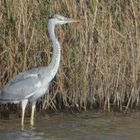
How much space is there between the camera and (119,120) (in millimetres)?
8523

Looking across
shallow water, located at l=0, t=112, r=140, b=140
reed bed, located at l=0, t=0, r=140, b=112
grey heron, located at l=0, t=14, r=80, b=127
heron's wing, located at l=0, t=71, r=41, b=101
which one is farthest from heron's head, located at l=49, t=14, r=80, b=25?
shallow water, located at l=0, t=112, r=140, b=140

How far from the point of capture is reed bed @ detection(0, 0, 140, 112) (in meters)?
8.30

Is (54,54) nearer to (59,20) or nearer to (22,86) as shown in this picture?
(59,20)

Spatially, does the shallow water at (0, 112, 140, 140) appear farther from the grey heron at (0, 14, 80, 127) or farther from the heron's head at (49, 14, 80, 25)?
the heron's head at (49, 14, 80, 25)

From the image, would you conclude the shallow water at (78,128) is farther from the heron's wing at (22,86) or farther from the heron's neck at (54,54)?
the heron's neck at (54,54)

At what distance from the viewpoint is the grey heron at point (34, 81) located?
8.02 meters

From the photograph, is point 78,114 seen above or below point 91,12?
below

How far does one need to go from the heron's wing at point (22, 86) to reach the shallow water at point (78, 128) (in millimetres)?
420

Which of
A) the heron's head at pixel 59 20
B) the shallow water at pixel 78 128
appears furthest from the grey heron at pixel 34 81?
the shallow water at pixel 78 128

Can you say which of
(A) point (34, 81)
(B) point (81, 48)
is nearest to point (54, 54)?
(A) point (34, 81)

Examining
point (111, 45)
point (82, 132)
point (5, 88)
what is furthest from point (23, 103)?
point (111, 45)

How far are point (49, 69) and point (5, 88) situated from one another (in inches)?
26.4

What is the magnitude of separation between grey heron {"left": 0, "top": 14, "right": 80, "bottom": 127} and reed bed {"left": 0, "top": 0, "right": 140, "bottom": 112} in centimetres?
31

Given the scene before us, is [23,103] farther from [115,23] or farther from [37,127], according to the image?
[115,23]
